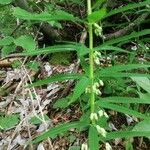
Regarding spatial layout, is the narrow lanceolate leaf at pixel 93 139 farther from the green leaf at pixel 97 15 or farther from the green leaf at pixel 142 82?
the green leaf at pixel 142 82

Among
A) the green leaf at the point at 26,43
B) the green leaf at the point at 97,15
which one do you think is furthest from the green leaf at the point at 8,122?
the green leaf at the point at 97,15

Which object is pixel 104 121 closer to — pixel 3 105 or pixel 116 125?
pixel 116 125

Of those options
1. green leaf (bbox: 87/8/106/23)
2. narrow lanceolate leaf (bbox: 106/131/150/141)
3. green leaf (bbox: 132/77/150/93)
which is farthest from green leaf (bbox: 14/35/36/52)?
green leaf (bbox: 87/8/106/23)

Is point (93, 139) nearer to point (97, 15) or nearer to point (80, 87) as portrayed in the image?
point (80, 87)

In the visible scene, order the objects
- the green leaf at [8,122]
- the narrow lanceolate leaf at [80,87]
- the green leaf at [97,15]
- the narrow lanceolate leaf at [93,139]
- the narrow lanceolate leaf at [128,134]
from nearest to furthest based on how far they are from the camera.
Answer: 1. the green leaf at [97,15]
2. the narrow lanceolate leaf at [80,87]
3. the narrow lanceolate leaf at [93,139]
4. the narrow lanceolate leaf at [128,134]
5. the green leaf at [8,122]

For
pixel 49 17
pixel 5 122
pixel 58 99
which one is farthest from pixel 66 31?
pixel 49 17
